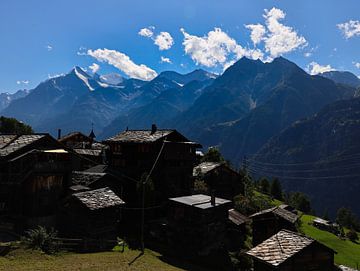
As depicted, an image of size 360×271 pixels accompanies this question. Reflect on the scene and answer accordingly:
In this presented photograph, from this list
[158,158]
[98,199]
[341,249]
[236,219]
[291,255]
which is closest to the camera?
[291,255]

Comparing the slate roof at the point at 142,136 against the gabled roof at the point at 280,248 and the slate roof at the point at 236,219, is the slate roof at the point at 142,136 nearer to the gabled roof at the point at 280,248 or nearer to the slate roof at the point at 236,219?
the slate roof at the point at 236,219

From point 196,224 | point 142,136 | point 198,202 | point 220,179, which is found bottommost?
point 196,224

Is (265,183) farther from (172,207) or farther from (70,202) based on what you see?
(70,202)

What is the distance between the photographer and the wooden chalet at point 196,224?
40.2m

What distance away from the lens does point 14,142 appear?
41.1 m

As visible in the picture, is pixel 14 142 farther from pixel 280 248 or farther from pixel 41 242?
pixel 280 248

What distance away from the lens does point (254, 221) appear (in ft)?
155

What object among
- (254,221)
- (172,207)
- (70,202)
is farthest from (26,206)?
(254,221)

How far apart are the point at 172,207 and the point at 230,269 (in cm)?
973

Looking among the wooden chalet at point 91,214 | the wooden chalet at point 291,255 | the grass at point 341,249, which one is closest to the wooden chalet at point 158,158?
the wooden chalet at point 91,214

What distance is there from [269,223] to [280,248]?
20363 millimetres

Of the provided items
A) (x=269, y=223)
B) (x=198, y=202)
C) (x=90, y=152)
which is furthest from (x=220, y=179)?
(x=198, y=202)

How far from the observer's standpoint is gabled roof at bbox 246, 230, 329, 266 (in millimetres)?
25359

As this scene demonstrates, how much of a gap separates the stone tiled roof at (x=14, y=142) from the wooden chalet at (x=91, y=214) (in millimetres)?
8122
